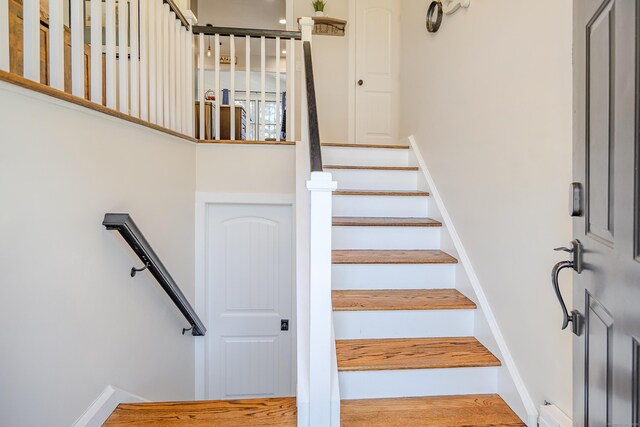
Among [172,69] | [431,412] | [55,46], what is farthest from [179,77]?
[431,412]

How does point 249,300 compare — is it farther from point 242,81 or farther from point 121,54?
point 242,81

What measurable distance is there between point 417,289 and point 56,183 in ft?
5.89

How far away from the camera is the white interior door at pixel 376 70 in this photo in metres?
4.35

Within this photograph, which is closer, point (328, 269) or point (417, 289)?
point (328, 269)

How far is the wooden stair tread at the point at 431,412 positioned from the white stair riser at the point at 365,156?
187 cm

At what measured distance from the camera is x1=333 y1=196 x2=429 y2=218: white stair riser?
2680 mm

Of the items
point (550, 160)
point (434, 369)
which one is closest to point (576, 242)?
point (550, 160)

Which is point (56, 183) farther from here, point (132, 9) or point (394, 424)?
point (394, 424)

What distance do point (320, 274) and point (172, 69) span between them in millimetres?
1832

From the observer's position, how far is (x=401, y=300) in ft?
6.68

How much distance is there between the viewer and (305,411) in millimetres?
1465

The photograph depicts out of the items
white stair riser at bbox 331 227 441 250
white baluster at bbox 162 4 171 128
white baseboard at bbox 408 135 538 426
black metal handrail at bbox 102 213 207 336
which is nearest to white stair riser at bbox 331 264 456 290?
white baseboard at bbox 408 135 538 426

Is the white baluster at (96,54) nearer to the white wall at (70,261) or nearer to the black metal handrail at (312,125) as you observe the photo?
the white wall at (70,261)

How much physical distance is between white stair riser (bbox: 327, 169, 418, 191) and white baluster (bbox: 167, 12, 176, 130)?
1.12m
